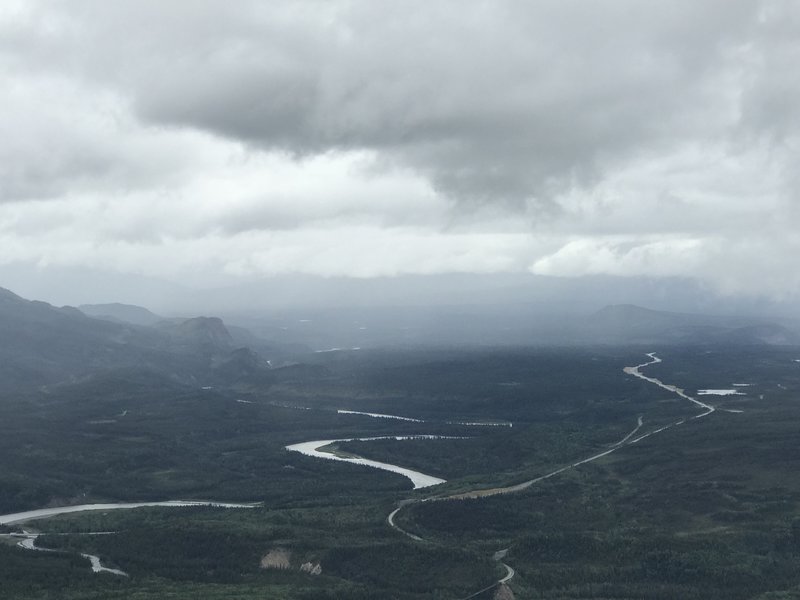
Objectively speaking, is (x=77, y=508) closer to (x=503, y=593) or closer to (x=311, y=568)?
(x=311, y=568)

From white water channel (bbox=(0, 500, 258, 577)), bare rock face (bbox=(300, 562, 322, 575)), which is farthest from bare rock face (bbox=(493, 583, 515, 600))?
white water channel (bbox=(0, 500, 258, 577))

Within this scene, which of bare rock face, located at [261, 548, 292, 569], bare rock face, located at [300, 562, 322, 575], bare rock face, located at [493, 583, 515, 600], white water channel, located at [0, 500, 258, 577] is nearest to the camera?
bare rock face, located at [493, 583, 515, 600]

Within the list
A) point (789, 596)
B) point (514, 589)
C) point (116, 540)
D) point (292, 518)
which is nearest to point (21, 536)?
point (116, 540)

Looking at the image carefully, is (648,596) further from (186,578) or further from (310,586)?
(186,578)

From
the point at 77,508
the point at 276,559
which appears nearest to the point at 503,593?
the point at 276,559

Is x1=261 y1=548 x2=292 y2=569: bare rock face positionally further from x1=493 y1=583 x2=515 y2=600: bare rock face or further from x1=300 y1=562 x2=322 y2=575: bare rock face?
x1=493 y1=583 x2=515 y2=600: bare rock face

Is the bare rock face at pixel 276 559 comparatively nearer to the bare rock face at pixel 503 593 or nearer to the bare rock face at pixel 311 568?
the bare rock face at pixel 311 568
